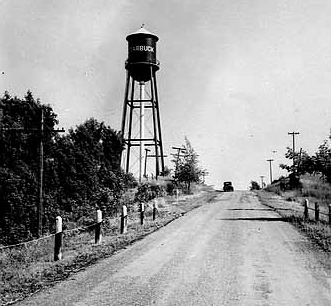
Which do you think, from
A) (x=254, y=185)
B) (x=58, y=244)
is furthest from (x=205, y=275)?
(x=254, y=185)

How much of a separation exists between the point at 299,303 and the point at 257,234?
9237 mm

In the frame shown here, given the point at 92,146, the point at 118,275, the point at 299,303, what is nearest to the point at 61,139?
the point at 92,146

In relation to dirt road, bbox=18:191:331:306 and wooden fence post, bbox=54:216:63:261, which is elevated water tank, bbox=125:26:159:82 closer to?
dirt road, bbox=18:191:331:306

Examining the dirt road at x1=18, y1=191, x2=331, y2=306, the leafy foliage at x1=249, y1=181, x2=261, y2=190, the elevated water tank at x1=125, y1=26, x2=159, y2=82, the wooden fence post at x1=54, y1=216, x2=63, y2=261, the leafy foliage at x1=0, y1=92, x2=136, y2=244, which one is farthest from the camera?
the leafy foliage at x1=249, y1=181, x2=261, y2=190

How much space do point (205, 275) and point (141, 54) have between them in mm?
39746

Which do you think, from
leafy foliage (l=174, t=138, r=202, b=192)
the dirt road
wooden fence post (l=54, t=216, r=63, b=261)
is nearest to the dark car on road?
leafy foliage (l=174, t=138, r=202, b=192)

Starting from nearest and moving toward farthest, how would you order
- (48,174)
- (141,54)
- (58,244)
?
(58,244), (48,174), (141,54)

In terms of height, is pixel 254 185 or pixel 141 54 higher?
pixel 141 54

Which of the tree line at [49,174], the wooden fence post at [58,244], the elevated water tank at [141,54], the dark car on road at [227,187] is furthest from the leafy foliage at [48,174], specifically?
the dark car on road at [227,187]

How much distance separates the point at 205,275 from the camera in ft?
31.2

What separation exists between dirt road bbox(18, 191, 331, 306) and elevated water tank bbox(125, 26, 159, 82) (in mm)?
33549

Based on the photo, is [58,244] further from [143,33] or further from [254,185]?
[254,185]

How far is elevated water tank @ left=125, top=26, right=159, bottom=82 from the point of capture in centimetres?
4731

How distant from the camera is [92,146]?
42.9m
